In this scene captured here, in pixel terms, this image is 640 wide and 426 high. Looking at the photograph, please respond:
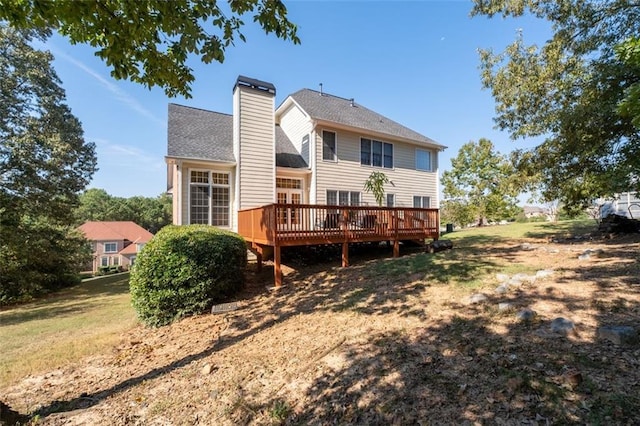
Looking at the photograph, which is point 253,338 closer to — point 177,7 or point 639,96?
point 177,7

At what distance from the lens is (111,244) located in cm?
3762

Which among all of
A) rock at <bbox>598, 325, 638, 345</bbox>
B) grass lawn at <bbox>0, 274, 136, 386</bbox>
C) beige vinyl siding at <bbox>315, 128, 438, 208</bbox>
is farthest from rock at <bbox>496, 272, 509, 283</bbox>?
beige vinyl siding at <bbox>315, 128, 438, 208</bbox>

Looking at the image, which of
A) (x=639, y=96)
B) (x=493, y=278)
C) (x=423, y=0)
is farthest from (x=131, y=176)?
(x=639, y=96)

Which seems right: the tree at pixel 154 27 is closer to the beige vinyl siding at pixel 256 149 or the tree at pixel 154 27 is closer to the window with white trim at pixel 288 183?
the beige vinyl siding at pixel 256 149

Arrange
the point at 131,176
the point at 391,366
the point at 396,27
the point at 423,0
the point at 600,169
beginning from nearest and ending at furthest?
1. the point at 391,366
2. the point at 600,169
3. the point at 423,0
4. the point at 396,27
5. the point at 131,176

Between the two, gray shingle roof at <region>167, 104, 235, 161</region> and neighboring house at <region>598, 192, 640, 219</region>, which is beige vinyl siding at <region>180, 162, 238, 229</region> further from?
neighboring house at <region>598, 192, 640, 219</region>

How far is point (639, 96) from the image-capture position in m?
3.04

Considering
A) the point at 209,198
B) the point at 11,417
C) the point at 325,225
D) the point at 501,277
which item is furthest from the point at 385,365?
the point at 209,198

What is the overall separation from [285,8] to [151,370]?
4.96 m

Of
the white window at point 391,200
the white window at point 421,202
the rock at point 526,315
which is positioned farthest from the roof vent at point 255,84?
the rock at point 526,315

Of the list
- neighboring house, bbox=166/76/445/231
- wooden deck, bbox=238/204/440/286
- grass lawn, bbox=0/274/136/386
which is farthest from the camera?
neighboring house, bbox=166/76/445/231

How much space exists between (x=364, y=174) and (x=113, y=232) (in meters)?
39.0

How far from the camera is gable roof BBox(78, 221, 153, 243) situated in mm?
37250

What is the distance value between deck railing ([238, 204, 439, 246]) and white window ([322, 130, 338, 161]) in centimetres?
446
